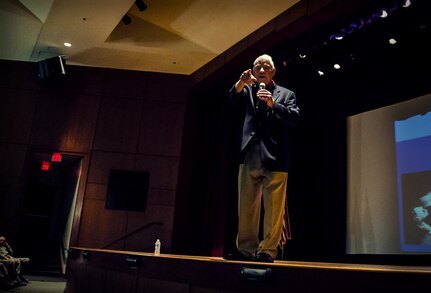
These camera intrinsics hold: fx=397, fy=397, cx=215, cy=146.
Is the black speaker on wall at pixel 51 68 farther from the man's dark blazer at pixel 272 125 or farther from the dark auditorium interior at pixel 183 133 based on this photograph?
the man's dark blazer at pixel 272 125

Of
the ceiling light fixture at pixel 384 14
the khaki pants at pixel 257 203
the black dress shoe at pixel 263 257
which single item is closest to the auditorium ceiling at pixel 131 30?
the ceiling light fixture at pixel 384 14

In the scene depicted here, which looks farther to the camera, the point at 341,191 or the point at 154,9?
the point at 154,9

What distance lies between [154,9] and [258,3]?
68.8 inches

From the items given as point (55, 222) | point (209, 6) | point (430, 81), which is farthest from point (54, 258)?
point (430, 81)

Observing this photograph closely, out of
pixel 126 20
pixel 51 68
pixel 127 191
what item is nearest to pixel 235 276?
pixel 126 20

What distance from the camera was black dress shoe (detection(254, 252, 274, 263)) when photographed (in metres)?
1.88

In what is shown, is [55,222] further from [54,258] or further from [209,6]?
[209,6]

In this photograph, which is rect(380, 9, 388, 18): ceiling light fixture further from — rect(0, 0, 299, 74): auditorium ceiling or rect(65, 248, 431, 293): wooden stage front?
rect(65, 248, 431, 293): wooden stage front

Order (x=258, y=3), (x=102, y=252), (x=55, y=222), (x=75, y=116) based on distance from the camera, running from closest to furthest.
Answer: (x=102, y=252), (x=258, y=3), (x=75, y=116), (x=55, y=222)

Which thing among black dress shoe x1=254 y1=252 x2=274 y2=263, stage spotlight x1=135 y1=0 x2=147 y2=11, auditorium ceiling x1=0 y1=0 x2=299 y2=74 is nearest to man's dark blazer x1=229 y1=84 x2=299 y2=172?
black dress shoe x1=254 y1=252 x2=274 y2=263

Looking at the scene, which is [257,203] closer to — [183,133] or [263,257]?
[263,257]

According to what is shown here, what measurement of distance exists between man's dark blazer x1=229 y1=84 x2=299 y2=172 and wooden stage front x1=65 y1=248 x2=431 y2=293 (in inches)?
20.4

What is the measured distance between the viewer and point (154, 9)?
20.7 feet

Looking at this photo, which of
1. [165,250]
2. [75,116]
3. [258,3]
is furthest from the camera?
[75,116]
